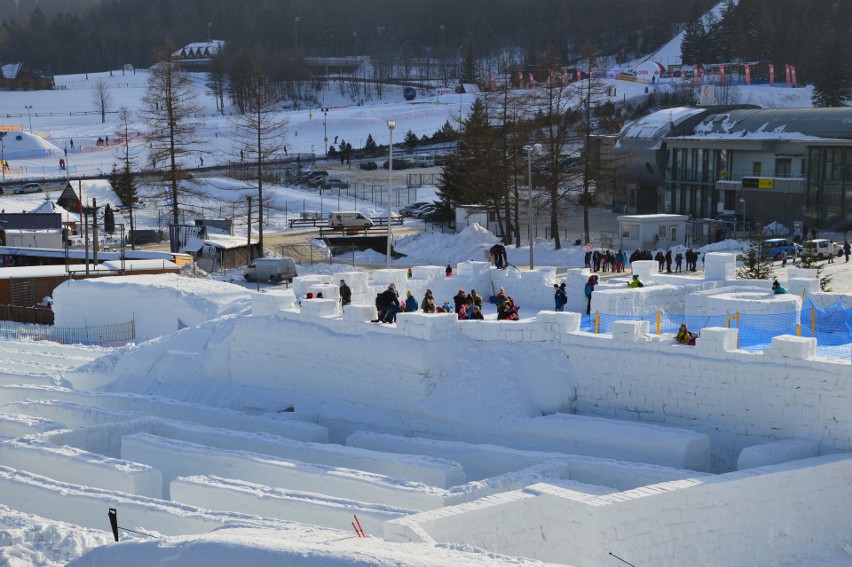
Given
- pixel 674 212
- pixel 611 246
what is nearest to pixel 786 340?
pixel 611 246

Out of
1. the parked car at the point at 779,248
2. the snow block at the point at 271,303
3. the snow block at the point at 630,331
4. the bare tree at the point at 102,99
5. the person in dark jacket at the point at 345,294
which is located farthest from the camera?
the bare tree at the point at 102,99

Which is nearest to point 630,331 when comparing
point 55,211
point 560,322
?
point 560,322

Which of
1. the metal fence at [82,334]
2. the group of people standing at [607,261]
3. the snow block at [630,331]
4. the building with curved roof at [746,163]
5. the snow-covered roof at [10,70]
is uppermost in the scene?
the snow-covered roof at [10,70]

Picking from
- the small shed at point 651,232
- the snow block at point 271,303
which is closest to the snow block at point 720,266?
the snow block at point 271,303

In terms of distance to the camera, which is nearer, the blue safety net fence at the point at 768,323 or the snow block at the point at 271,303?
the blue safety net fence at the point at 768,323

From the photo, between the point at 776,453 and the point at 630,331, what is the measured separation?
11.3 feet

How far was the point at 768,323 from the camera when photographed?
22172mm

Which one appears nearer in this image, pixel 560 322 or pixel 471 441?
pixel 471 441

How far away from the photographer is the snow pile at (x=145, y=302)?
32.1 meters

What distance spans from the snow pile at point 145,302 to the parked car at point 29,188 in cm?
4601

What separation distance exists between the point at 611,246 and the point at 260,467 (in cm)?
3383

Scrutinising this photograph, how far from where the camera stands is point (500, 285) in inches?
1119

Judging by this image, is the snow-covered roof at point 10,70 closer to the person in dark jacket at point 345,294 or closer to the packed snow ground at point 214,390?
the packed snow ground at point 214,390

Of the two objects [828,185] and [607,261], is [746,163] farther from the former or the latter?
[607,261]
